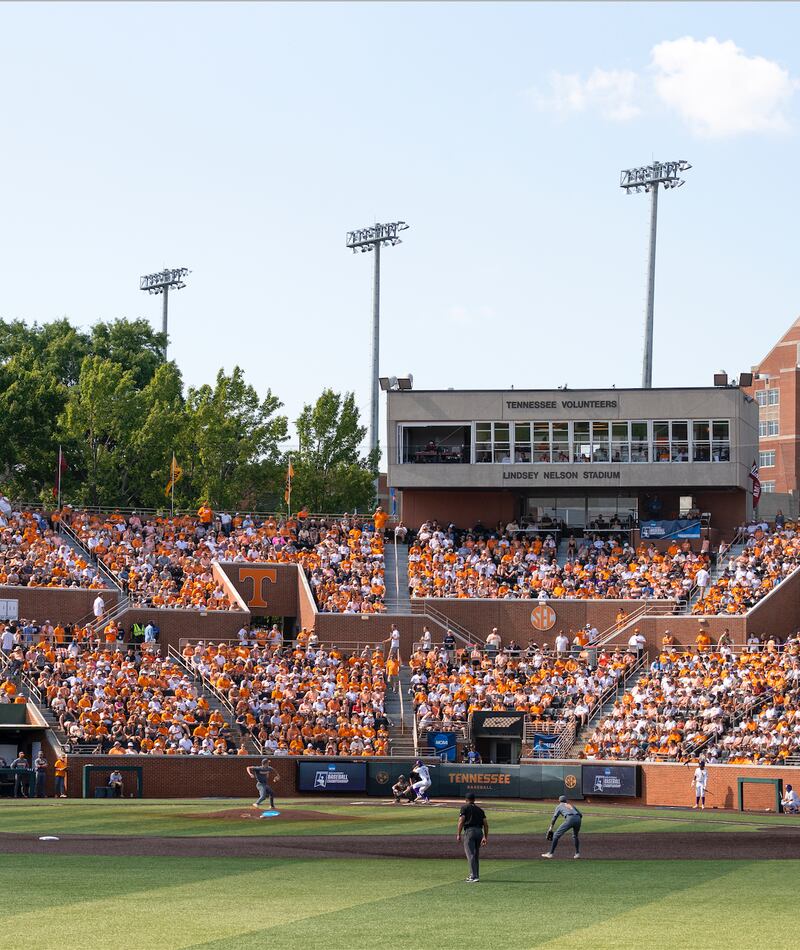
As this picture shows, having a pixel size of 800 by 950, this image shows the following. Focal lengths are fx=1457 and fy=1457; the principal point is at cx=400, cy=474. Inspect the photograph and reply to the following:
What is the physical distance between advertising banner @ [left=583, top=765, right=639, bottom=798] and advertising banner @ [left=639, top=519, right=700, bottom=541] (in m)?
15.8

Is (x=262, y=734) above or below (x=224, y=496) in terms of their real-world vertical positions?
below

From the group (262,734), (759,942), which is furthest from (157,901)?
(262,734)

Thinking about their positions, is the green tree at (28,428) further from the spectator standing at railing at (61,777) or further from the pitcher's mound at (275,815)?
the pitcher's mound at (275,815)

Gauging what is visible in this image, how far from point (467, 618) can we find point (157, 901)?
35.4 meters

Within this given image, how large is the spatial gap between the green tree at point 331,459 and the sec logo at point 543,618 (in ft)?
80.5

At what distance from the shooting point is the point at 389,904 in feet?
71.7

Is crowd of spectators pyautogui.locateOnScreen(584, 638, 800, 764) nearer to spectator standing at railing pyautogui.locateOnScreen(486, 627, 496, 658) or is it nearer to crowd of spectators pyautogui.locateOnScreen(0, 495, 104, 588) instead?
spectator standing at railing pyautogui.locateOnScreen(486, 627, 496, 658)

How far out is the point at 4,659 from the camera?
48.3 meters

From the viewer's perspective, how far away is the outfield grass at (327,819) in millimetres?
33312

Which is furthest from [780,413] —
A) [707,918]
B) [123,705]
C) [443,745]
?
[707,918]

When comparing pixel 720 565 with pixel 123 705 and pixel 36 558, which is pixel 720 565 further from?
pixel 36 558

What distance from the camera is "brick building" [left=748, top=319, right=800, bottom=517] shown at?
114688mm

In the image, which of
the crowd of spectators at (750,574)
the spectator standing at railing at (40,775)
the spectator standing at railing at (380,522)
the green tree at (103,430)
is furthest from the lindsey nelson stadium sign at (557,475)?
the spectator standing at railing at (40,775)

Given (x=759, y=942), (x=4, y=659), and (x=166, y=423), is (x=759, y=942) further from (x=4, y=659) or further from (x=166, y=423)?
(x=166, y=423)
